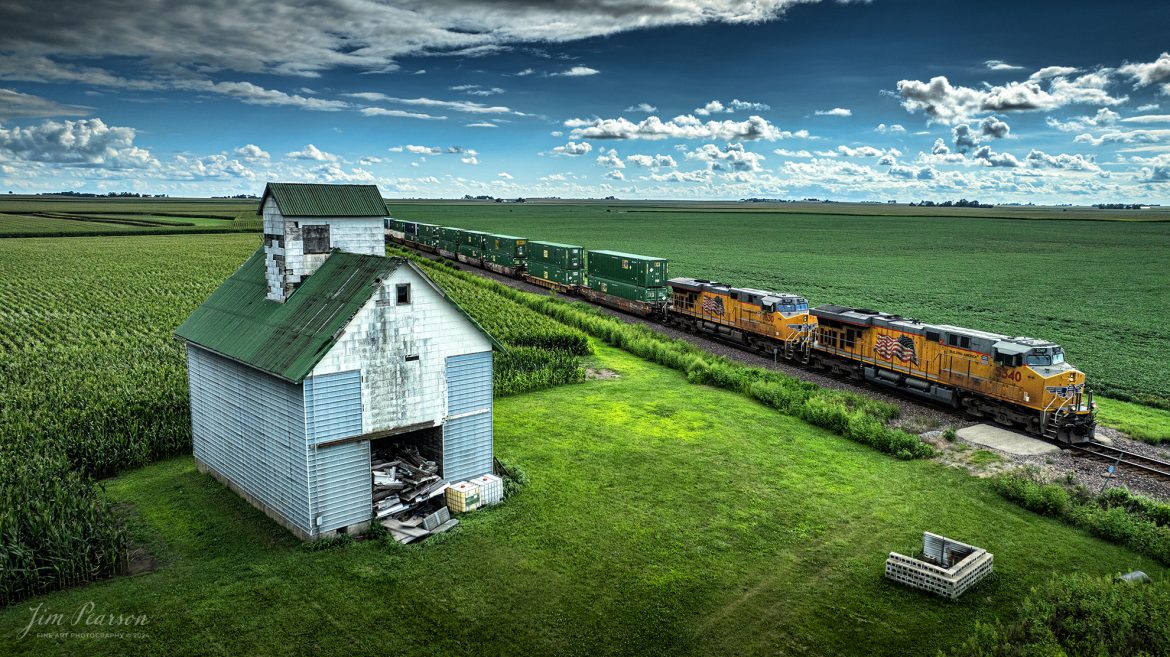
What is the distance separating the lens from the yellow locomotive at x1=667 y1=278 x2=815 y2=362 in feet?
128

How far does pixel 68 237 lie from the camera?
385 feet

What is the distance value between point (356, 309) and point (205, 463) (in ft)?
31.7

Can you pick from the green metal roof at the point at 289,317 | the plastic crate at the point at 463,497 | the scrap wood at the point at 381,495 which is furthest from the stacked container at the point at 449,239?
the plastic crate at the point at 463,497

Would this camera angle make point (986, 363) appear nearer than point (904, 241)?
Yes

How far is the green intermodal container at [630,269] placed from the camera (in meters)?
52.4

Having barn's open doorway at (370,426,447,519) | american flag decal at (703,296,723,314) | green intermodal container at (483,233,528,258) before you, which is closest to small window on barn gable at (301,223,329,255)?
barn's open doorway at (370,426,447,519)

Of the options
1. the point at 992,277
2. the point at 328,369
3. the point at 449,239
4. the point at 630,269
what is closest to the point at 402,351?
the point at 328,369

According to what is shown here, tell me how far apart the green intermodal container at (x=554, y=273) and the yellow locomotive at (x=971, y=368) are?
30.4 metres

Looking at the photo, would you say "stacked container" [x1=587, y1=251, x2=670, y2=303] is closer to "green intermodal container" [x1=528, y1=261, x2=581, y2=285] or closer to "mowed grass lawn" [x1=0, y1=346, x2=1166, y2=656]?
"green intermodal container" [x1=528, y1=261, x2=581, y2=285]

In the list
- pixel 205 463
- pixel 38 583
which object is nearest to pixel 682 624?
pixel 38 583

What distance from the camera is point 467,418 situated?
20203mm

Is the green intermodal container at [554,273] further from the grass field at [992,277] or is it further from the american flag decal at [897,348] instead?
the american flag decal at [897,348]

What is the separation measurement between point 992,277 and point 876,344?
5815cm

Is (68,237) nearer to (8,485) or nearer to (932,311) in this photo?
(8,485)
